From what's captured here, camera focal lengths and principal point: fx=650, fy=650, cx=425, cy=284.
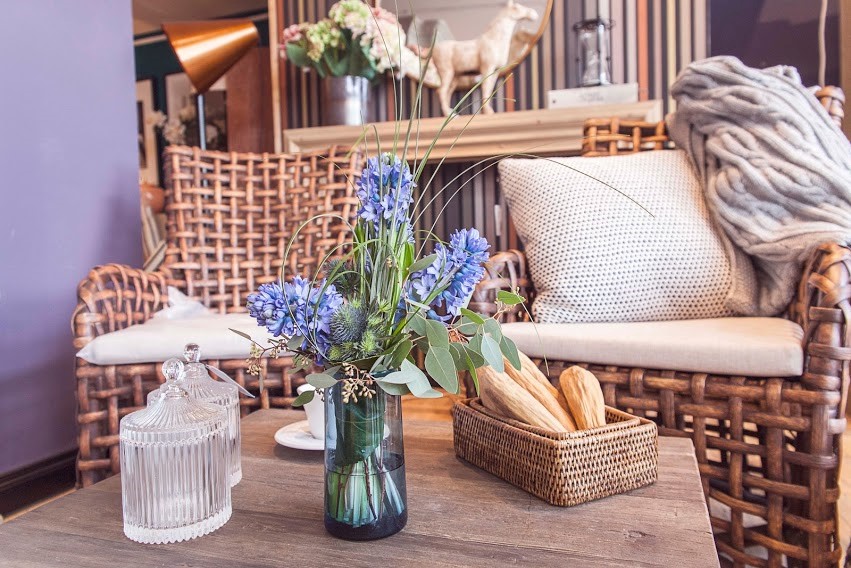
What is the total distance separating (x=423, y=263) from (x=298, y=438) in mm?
416

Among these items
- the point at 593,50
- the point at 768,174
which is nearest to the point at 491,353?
the point at 768,174

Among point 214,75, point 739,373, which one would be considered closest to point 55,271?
point 214,75

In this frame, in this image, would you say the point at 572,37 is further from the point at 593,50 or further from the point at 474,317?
the point at 474,317

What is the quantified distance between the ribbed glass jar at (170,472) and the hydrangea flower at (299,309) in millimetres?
138

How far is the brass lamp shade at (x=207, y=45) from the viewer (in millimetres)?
2354

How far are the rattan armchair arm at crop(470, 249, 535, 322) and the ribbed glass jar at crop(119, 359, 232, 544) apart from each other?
0.83m

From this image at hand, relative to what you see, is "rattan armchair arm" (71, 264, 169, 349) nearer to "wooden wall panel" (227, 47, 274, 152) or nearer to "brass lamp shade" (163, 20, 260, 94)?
"brass lamp shade" (163, 20, 260, 94)

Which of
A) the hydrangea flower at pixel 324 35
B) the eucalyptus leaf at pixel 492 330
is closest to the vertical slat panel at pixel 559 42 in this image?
the hydrangea flower at pixel 324 35

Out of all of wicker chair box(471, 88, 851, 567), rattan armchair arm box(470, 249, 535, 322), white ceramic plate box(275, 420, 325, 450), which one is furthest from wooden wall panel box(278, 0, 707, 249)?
white ceramic plate box(275, 420, 325, 450)

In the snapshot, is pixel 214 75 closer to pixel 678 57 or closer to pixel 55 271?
pixel 55 271

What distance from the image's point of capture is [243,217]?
6.17 feet

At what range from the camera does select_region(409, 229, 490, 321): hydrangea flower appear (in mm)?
618

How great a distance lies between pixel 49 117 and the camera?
1747 mm

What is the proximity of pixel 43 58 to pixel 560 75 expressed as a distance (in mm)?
1817
